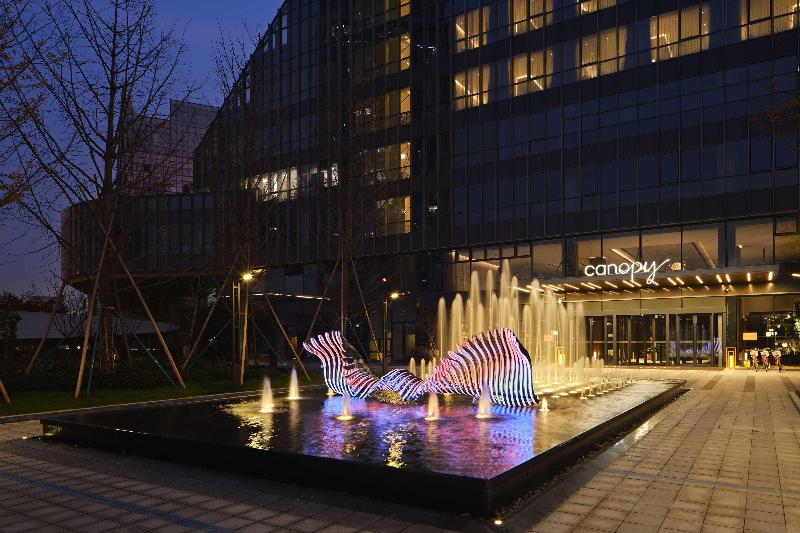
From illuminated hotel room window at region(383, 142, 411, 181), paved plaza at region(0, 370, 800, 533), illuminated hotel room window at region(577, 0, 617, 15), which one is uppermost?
illuminated hotel room window at region(577, 0, 617, 15)

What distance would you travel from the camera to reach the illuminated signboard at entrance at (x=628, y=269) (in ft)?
110

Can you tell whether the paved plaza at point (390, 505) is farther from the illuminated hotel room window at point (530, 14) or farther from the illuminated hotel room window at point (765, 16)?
the illuminated hotel room window at point (530, 14)

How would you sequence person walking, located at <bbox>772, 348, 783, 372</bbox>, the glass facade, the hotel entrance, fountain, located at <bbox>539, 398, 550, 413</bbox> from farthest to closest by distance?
the hotel entrance → the glass facade → person walking, located at <bbox>772, 348, 783, 372</bbox> → fountain, located at <bbox>539, 398, 550, 413</bbox>

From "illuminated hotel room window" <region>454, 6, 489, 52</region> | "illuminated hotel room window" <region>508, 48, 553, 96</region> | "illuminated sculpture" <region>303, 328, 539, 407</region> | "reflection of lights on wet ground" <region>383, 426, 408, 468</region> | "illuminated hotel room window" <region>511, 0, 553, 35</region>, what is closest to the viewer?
"reflection of lights on wet ground" <region>383, 426, 408, 468</region>

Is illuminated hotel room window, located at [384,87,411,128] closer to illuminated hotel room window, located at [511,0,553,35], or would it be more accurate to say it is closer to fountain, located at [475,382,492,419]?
illuminated hotel room window, located at [511,0,553,35]

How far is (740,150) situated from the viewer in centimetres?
3288

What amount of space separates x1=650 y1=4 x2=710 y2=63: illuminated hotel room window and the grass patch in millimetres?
28516

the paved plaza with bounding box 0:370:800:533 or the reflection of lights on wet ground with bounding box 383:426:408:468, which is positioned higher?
the reflection of lights on wet ground with bounding box 383:426:408:468

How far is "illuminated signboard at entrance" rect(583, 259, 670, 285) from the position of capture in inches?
1321

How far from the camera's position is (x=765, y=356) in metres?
32.4

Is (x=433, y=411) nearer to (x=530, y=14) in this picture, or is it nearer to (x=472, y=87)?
(x=472, y=87)

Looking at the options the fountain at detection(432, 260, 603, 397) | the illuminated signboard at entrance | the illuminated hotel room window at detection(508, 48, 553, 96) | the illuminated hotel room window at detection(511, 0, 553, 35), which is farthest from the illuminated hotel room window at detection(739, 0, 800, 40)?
the fountain at detection(432, 260, 603, 397)

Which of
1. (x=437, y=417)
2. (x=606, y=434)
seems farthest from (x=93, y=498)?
(x=606, y=434)

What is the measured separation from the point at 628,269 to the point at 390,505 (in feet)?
101
